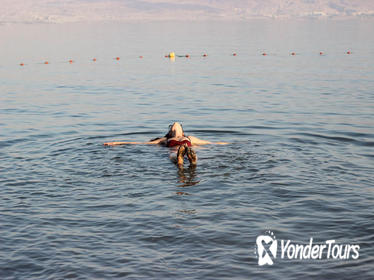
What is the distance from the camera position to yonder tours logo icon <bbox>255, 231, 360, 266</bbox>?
1042cm

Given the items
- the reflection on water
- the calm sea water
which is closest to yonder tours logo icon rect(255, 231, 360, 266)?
the calm sea water

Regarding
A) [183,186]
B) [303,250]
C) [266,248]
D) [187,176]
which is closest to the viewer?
[303,250]

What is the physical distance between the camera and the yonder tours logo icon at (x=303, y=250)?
10422 mm

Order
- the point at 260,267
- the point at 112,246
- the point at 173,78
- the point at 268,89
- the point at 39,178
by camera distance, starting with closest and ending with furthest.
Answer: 1. the point at 260,267
2. the point at 112,246
3. the point at 39,178
4. the point at 268,89
5. the point at 173,78

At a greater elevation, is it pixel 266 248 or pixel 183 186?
pixel 183 186

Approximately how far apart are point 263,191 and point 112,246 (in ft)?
16.3

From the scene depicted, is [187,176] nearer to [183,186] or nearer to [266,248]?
[183,186]

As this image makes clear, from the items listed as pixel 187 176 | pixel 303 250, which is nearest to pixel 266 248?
pixel 303 250

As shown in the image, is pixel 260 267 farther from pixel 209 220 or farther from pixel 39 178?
pixel 39 178

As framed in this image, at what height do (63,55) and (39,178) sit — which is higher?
(63,55)

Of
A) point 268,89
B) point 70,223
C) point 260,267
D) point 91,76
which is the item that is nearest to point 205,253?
point 260,267

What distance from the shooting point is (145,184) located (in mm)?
15117

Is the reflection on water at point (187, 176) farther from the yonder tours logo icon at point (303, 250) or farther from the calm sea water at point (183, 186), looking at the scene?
the yonder tours logo icon at point (303, 250)

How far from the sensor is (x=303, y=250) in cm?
1068
